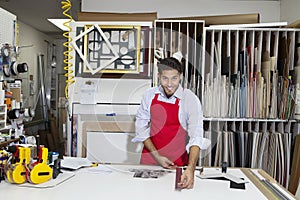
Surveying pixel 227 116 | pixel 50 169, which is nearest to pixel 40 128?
pixel 227 116

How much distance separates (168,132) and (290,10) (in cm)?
184

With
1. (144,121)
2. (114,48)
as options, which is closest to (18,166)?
(144,121)

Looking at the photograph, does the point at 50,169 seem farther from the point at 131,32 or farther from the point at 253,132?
the point at 253,132

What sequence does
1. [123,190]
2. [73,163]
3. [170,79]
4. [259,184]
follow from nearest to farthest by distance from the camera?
[123,190], [259,184], [73,163], [170,79]

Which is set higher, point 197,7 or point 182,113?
point 197,7

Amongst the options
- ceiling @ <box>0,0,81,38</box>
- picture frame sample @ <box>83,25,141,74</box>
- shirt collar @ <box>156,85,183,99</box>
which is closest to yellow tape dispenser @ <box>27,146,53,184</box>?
shirt collar @ <box>156,85,183,99</box>

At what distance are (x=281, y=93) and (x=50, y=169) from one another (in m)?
2.04

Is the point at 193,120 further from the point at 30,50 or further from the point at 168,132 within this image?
the point at 30,50

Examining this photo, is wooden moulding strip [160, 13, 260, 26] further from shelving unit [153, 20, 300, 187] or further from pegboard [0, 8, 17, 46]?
pegboard [0, 8, 17, 46]

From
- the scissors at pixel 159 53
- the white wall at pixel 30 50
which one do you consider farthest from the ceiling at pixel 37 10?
the scissors at pixel 159 53

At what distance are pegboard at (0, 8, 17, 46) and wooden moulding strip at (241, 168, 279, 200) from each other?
5.80 ft

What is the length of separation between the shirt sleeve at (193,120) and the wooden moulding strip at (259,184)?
0.31 m

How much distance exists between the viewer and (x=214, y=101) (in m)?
2.78

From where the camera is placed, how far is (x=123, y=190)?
1410 millimetres
